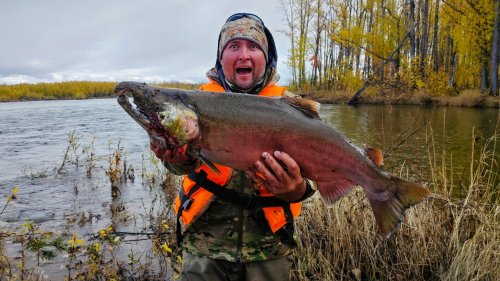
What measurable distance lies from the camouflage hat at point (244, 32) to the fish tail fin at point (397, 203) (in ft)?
4.74

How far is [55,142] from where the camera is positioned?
13984mm

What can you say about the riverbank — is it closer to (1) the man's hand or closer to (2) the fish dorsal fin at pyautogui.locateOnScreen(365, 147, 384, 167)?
(2) the fish dorsal fin at pyautogui.locateOnScreen(365, 147, 384, 167)

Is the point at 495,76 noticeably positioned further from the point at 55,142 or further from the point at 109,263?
the point at 109,263

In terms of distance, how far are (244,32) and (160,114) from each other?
45.5 inches

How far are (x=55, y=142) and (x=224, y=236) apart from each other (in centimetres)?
1305

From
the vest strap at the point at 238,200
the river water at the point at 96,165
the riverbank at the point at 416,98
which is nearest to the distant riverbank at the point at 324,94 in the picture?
the riverbank at the point at 416,98

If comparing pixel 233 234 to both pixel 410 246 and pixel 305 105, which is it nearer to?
pixel 305 105

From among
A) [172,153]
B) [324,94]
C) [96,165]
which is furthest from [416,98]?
[172,153]

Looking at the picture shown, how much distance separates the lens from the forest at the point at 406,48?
27734 millimetres

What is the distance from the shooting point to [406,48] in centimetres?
3641

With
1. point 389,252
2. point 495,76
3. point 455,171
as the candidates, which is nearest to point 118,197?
point 389,252

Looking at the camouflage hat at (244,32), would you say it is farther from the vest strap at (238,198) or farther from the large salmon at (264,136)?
the vest strap at (238,198)

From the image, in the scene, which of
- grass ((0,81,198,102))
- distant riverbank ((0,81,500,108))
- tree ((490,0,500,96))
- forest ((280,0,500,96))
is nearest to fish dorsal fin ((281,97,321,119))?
distant riverbank ((0,81,500,108))

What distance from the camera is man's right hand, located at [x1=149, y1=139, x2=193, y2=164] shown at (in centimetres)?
229
